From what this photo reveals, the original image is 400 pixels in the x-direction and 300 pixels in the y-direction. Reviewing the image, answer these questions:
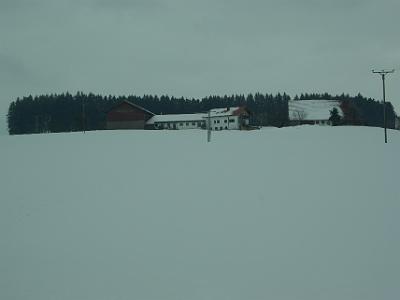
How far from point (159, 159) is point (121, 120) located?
205ft

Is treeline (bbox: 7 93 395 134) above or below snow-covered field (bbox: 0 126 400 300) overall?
above

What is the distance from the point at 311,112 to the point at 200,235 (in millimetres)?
78043

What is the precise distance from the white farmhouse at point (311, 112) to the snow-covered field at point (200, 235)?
6456 cm

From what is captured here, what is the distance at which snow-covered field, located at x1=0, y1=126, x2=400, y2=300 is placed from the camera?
8.37 metres

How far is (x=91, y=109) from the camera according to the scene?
114 m

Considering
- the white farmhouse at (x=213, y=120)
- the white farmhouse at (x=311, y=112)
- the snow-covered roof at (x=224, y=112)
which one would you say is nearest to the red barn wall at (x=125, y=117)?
the white farmhouse at (x=213, y=120)

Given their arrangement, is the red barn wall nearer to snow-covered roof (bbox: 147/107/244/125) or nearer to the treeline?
snow-covered roof (bbox: 147/107/244/125)

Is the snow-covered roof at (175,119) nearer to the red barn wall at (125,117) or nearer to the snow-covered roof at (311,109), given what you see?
the red barn wall at (125,117)

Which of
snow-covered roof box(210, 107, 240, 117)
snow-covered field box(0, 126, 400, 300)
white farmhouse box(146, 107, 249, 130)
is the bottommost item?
snow-covered field box(0, 126, 400, 300)

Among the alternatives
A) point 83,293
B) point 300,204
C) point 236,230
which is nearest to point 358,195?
point 300,204

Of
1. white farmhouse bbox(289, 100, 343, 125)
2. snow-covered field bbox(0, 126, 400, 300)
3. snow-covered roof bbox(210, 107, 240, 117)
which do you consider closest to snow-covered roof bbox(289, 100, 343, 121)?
white farmhouse bbox(289, 100, 343, 125)

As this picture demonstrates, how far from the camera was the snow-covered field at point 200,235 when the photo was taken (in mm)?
8367

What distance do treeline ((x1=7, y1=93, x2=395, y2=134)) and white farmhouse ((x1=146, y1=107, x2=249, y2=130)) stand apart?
9.56m

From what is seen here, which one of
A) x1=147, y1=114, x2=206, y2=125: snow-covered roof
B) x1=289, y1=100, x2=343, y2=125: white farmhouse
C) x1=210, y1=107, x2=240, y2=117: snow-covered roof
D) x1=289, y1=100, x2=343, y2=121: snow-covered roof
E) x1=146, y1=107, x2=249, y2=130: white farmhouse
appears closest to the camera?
x1=289, y1=100, x2=343, y2=125: white farmhouse
